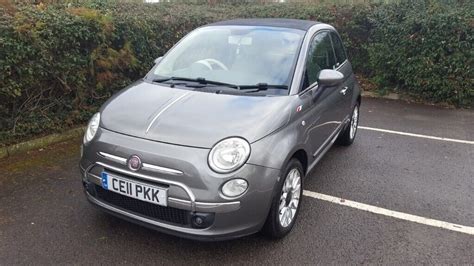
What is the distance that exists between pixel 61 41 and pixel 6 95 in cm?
90

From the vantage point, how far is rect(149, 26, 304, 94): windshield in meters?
3.48

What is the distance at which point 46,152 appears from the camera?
481 centimetres

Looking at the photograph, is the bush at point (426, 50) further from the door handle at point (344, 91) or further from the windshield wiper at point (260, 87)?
the windshield wiper at point (260, 87)

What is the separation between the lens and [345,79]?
4684 mm

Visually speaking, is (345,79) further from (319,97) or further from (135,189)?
(135,189)

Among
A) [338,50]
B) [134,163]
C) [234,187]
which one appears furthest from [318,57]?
[134,163]

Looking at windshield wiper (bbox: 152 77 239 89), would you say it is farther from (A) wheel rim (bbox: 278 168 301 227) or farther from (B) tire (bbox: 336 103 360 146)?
(B) tire (bbox: 336 103 360 146)

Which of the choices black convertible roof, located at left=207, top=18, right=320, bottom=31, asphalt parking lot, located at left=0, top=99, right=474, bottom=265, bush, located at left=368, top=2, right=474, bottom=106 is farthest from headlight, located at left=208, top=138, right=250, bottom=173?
bush, located at left=368, top=2, right=474, bottom=106

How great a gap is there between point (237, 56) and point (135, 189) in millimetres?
1636

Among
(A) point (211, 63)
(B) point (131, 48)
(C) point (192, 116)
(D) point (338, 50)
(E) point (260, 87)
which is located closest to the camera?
(C) point (192, 116)

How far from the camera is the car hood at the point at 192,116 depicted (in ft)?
8.97

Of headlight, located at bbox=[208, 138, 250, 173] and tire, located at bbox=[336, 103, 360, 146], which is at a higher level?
headlight, located at bbox=[208, 138, 250, 173]

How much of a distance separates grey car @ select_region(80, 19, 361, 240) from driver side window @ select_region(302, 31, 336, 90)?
0.02 meters

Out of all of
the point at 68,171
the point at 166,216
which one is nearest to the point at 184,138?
the point at 166,216
